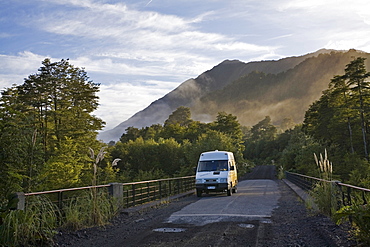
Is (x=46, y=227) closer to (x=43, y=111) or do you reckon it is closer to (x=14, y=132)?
(x=14, y=132)

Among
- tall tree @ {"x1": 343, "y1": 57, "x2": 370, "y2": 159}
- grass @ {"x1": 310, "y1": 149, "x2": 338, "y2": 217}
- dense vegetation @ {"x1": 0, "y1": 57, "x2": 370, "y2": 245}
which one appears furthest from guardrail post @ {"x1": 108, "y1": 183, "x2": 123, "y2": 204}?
tall tree @ {"x1": 343, "y1": 57, "x2": 370, "y2": 159}

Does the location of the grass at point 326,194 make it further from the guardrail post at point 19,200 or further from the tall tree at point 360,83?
the tall tree at point 360,83

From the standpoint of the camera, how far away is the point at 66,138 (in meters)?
37.9

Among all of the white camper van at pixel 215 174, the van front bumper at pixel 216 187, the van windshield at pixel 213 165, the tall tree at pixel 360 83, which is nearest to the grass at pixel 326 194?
the van front bumper at pixel 216 187

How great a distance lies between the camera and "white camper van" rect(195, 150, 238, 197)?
19500mm

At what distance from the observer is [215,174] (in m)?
19.9

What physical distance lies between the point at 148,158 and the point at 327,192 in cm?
5230

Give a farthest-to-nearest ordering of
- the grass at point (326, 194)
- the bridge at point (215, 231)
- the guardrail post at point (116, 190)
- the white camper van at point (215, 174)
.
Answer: the white camper van at point (215, 174) → the guardrail post at point (116, 190) → the grass at point (326, 194) → the bridge at point (215, 231)

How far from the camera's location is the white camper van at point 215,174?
19500 millimetres

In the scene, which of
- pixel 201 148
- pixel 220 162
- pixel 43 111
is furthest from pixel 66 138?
pixel 220 162

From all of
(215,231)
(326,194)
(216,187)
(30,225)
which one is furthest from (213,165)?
(30,225)

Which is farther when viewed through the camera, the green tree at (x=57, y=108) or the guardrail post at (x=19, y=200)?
the green tree at (x=57, y=108)

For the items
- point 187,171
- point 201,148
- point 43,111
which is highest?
point 43,111

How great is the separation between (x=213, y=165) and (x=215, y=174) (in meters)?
0.84
